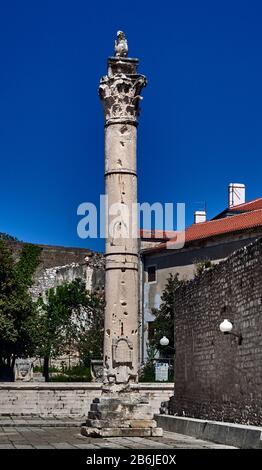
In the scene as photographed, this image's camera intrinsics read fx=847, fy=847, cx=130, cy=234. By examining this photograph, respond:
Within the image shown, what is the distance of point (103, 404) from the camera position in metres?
17.4

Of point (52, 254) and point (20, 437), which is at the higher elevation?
point (52, 254)

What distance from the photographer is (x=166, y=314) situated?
135 feet

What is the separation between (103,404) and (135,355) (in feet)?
4.03

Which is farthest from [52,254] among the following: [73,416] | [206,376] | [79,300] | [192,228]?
[206,376]

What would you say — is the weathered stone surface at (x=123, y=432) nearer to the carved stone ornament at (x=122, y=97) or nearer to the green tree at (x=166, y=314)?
the carved stone ornament at (x=122, y=97)

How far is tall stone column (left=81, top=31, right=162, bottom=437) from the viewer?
56.6 feet

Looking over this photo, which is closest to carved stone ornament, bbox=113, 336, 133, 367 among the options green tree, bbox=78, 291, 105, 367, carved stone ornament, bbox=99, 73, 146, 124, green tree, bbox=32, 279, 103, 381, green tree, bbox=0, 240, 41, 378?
carved stone ornament, bbox=99, 73, 146, 124

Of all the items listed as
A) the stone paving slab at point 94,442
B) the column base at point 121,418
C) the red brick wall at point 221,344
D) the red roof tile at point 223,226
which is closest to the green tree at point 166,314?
the red roof tile at point 223,226

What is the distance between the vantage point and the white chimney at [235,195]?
1791 inches

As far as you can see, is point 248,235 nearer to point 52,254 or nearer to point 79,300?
point 79,300

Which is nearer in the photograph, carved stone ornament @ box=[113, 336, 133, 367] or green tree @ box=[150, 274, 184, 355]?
carved stone ornament @ box=[113, 336, 133, 367]

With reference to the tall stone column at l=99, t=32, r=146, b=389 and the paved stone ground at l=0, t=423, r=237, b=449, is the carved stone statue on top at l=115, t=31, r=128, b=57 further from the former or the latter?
the paved stone ground at l=0, t=423, r=237, b=449

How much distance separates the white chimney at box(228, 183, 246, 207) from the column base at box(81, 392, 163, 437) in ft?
94.5

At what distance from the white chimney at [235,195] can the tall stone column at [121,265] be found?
27.0 metres
